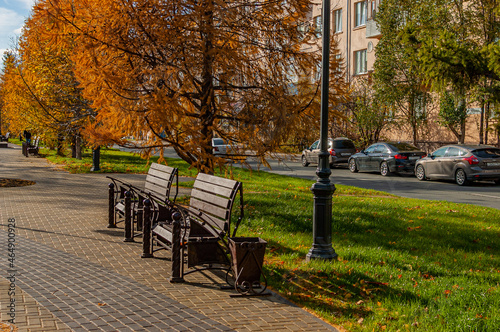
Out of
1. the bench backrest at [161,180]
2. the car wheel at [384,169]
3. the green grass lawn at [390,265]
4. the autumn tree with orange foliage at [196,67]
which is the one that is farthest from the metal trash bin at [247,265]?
the car wheel at [384,169]

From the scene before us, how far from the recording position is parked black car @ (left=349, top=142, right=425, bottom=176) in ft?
82.1

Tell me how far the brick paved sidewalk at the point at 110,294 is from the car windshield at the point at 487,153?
15377mm

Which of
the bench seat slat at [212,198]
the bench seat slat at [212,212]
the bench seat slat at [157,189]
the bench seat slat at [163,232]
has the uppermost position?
the bench seat slat at [212,198]

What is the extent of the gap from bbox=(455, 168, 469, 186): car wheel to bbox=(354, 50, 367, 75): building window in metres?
20.8

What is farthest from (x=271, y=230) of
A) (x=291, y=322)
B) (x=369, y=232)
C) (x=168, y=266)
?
(x=291, y=322)

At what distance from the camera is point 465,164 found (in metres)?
20.3

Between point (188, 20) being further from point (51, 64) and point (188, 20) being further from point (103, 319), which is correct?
point (51, 64)

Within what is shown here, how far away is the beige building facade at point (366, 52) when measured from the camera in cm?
3331

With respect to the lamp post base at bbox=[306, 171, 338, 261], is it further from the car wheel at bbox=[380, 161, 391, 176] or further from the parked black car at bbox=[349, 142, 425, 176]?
the car wheel at bbox=[380, 161, 391, 176]

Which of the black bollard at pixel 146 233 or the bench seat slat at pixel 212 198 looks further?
the black bollard at pixel 146 233

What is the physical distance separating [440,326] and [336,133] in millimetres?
33841

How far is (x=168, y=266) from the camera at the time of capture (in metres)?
7.07

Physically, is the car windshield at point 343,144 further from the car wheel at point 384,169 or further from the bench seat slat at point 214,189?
the bench seat slat at point 214,189

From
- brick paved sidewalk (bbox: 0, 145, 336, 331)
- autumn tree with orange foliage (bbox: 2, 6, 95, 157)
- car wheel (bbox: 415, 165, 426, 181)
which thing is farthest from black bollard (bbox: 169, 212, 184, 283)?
car wheel (bbox: 415, 165, 426, 181)
